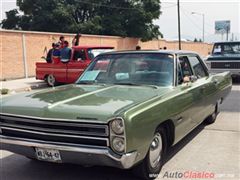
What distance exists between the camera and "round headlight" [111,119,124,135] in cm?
365

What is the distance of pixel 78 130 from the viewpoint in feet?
12.5

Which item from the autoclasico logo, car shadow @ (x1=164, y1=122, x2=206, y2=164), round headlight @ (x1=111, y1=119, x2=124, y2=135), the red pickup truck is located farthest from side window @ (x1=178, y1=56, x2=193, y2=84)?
the red pickup truck

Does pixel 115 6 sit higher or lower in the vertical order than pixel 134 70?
higher

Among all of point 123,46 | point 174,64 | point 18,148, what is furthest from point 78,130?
point 123,46

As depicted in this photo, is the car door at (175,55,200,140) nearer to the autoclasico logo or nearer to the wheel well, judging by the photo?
the wheel well

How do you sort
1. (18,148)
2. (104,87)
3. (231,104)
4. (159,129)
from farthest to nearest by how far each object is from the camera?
(231,104), (104,87), (159,129), (18,148)

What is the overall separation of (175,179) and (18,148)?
1.81 metres

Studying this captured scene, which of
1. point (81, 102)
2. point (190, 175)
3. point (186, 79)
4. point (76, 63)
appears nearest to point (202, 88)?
point (186, 79)

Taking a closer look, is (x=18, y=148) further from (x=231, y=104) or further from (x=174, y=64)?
(x=231, y=104)

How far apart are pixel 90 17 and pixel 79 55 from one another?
2490cm

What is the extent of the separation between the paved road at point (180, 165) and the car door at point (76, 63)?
8177 mm

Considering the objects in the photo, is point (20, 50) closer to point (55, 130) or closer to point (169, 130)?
point (169, 130)

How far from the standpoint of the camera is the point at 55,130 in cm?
392

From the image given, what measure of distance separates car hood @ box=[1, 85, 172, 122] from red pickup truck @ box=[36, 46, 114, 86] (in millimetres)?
8766
